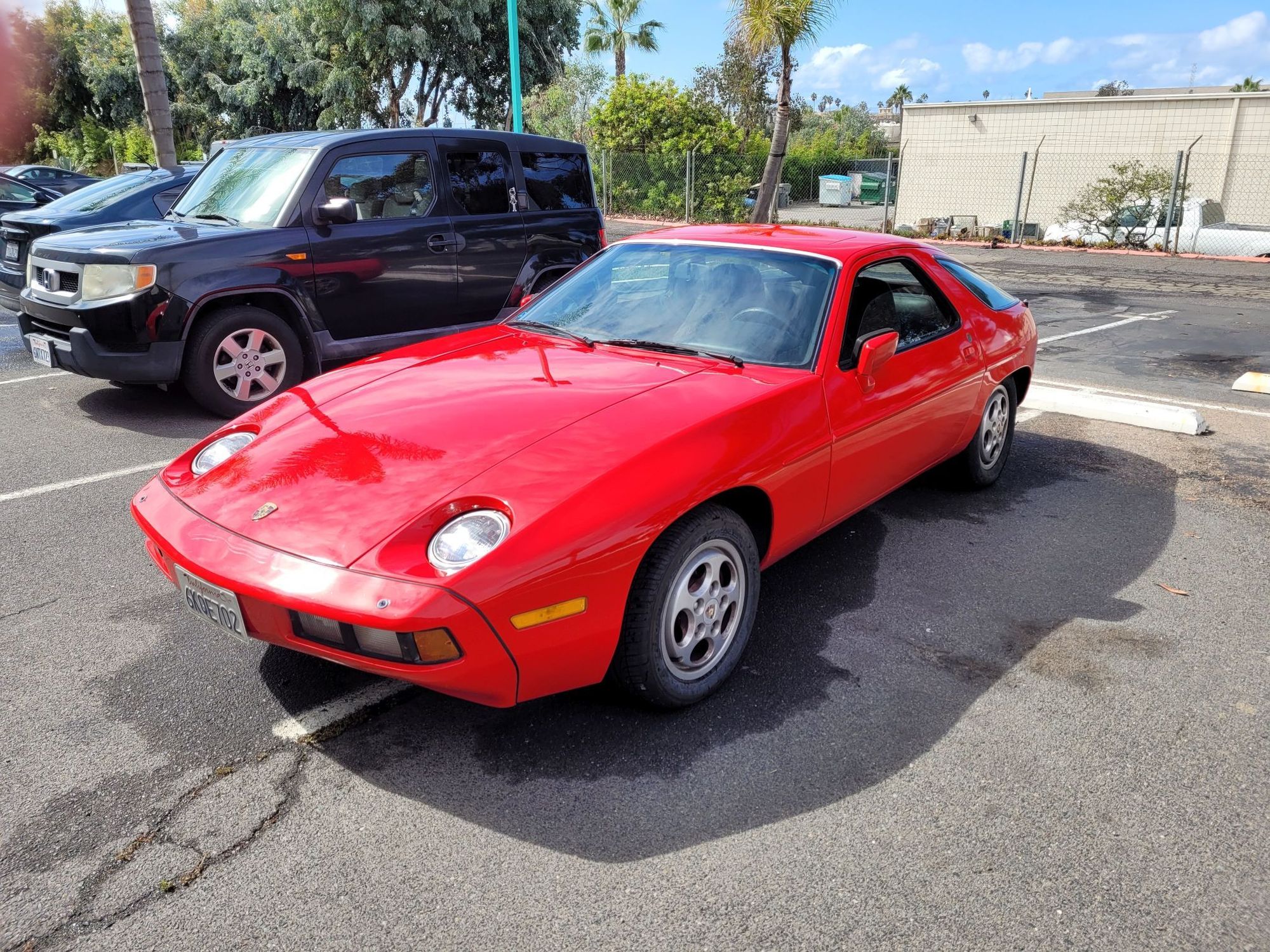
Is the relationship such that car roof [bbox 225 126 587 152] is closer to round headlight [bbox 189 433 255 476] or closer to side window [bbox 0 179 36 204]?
round headlight [bbox 189 433 255 476]

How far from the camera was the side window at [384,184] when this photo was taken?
22.2 feet

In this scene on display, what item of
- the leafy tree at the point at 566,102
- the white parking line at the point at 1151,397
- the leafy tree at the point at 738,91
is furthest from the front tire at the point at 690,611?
the leafy tree at the point at 738,91

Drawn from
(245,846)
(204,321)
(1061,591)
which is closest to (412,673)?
(245,846)

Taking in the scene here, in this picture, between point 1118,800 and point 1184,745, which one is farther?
point 1184,745

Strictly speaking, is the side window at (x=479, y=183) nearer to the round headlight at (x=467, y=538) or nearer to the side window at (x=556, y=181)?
the side window at (x=556, y=181)

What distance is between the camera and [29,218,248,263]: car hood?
6.09 metres

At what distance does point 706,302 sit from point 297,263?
11.8 feet

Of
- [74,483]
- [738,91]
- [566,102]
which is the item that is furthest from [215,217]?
[738,91]

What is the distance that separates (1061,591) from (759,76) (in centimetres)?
4118

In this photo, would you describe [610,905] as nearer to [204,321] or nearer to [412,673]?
[412,673]

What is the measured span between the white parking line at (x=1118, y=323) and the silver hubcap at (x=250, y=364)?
Answer: 7338 millimetres

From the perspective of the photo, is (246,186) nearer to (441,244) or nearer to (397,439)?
(441,244)

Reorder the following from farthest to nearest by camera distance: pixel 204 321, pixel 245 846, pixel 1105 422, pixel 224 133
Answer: pixel 224 133 → pixel 1105 422 → pixel 204 321 → pixel 245 846

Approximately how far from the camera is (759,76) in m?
41.3
